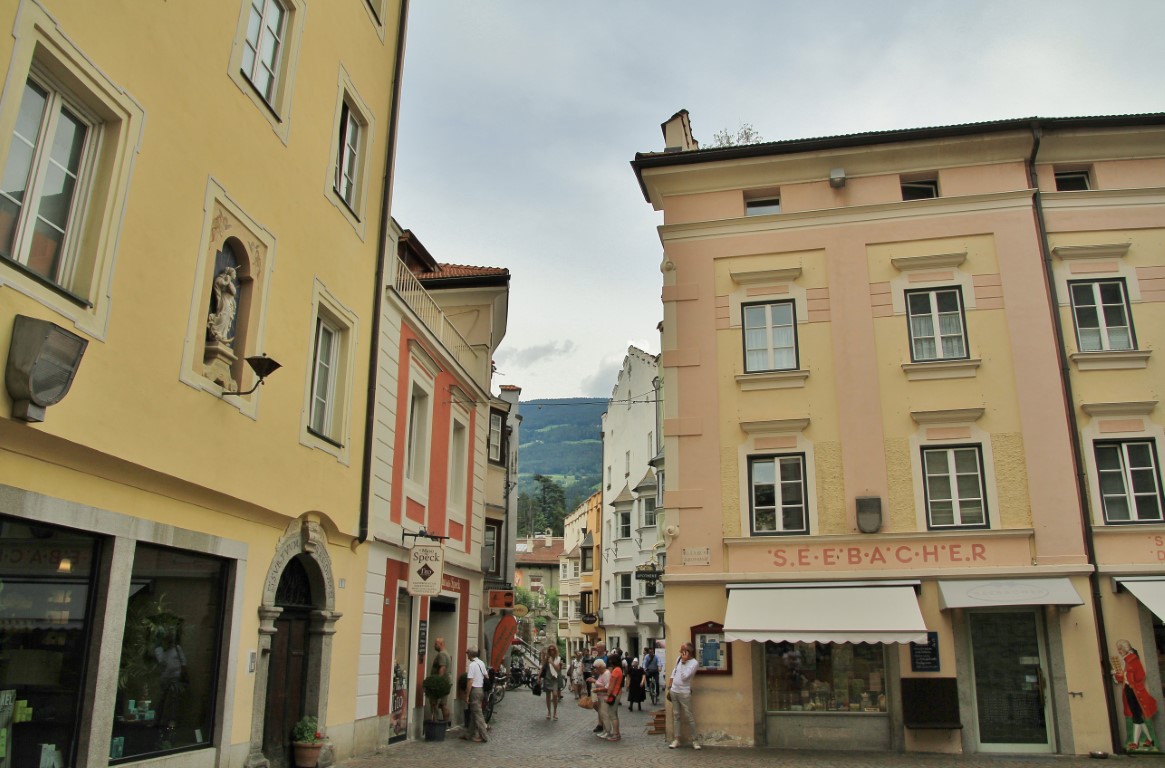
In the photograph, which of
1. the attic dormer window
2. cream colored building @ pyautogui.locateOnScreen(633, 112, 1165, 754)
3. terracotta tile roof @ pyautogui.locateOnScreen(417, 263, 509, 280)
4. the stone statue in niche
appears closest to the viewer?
the stone statue in niche

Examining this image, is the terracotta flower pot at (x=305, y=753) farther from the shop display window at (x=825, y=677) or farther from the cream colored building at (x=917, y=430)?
the shop display window at (x=825, y=677)

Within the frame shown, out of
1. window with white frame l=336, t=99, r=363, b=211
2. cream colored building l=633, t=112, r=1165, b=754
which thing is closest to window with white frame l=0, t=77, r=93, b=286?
window with white frame l=336, t=99, r=363, b=211

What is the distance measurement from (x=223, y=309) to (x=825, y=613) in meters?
10.2

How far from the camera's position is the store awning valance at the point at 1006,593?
1437cm

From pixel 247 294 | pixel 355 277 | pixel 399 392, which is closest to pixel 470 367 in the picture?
pixel 399 392

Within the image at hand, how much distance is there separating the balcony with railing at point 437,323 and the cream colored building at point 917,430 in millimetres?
4791

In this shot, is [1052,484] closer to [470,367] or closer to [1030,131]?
[1030,131]

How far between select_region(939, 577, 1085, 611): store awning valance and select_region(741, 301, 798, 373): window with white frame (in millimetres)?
4738

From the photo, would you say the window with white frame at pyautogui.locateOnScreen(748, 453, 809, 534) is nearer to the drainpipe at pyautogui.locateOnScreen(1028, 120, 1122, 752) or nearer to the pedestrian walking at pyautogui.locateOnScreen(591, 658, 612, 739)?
the drainpipe at pyautogui.locateOnScreen(1028, 120, 1122, 752)

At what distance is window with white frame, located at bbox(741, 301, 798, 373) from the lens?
16906mm

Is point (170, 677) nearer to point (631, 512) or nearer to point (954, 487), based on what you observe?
point (954, 487)

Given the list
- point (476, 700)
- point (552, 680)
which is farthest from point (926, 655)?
point (552, 680)

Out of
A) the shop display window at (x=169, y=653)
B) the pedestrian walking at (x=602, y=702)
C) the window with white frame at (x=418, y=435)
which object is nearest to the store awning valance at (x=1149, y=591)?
the pedestrian walking at (x=602, y=702)

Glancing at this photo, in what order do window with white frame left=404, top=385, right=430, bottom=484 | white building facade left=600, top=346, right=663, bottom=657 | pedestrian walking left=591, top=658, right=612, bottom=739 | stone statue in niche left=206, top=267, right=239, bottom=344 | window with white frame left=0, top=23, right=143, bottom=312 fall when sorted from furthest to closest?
white building facade left=600, top=346, right=663, bottom=657 < pedestrian walking left=591, top=658, right=612, bottom=739 < window with white frame left=404, top=385, right=430, bottom=484 < stone statue in niche left=206, top=267, right=239, bottom=344 < window with white frame left=0, top=23, right=143, bottom=312
